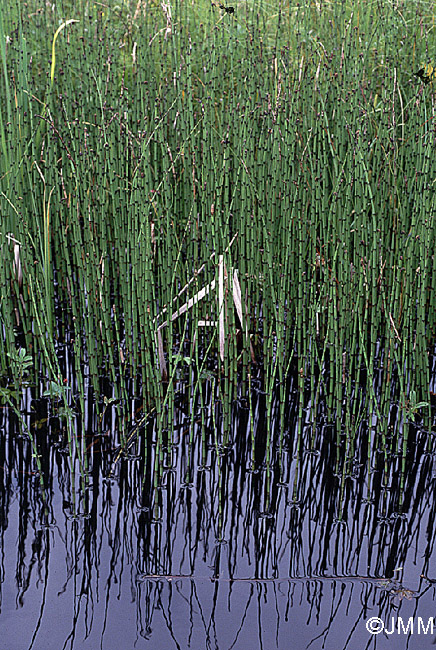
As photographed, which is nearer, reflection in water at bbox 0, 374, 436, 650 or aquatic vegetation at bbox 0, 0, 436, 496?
reflection in water at bbox 0, 374, 436, 650

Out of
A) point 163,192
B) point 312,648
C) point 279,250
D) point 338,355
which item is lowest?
point 312,648

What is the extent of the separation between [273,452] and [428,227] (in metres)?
0.75

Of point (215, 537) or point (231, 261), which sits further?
point (231, 261)

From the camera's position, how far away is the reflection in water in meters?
1.43

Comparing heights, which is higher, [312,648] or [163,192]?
[163,192]

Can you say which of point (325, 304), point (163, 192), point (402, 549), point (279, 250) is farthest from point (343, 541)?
point (163, 192)

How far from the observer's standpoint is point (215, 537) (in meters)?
1.64

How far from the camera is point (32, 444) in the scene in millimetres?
1818

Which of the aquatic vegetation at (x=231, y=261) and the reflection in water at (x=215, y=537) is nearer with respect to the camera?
the reflection in water at (x=215, y=537)

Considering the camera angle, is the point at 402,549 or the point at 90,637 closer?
the point at 90,637

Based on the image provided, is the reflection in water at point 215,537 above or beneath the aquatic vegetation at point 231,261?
beneath

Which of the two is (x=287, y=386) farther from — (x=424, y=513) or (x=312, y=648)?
(x=312, y=648)

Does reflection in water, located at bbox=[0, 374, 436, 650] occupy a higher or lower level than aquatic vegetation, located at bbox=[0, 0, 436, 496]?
lower

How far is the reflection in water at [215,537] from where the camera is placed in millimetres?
1427
